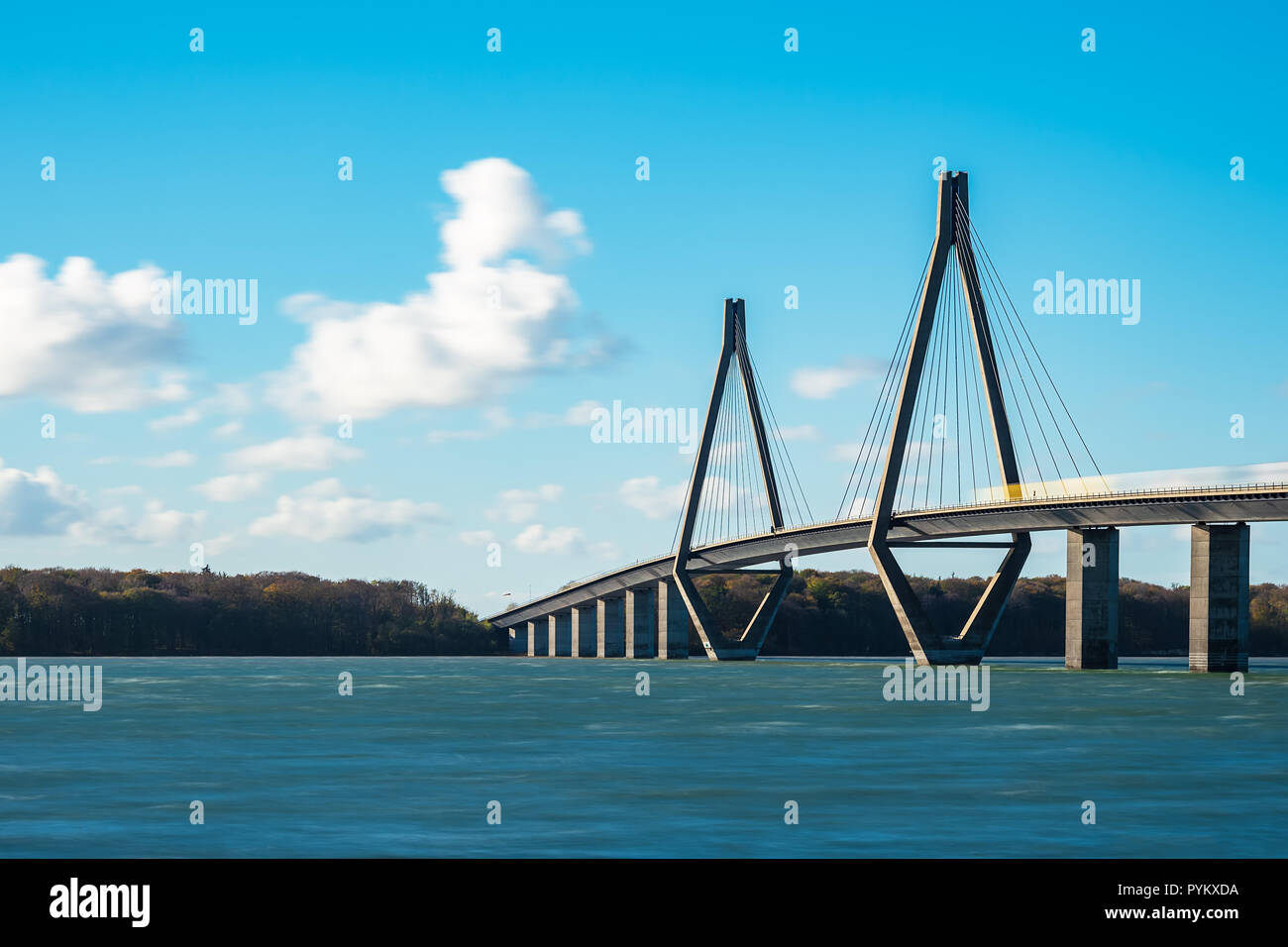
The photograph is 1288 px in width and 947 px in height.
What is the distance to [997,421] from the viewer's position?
83.8 meters

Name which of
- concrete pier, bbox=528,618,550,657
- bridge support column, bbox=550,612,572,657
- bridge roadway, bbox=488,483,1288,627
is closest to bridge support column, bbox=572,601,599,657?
bridge support column, bbox=550,612,572,657

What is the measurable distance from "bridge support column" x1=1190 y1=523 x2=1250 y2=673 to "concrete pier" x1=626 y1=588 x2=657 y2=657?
72.3 metres

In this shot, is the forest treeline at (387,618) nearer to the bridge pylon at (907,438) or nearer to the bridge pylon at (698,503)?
the bridge pylon at (698,503)

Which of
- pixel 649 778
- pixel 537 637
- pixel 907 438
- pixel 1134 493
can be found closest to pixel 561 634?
pixel 537 637

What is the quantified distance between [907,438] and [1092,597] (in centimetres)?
1298

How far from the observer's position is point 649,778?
91.9 feet

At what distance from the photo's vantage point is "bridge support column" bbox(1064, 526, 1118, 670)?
3120 inches

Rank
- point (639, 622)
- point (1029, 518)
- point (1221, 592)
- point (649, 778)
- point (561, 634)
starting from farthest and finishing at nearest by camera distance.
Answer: point (561, 634) < point (639, 622) < point (1029, 518) < point (1221, 592) < point (649, 778)

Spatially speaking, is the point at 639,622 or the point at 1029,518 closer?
the point at 1029,518

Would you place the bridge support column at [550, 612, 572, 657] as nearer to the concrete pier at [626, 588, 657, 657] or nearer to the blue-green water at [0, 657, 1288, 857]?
the concrete pier at [626, 588, 657, 657]

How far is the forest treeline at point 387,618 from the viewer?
161250 mm

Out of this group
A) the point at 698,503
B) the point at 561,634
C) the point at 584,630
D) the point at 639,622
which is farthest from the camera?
the point at 561,634

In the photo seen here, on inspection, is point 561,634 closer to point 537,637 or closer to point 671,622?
point 537,637
